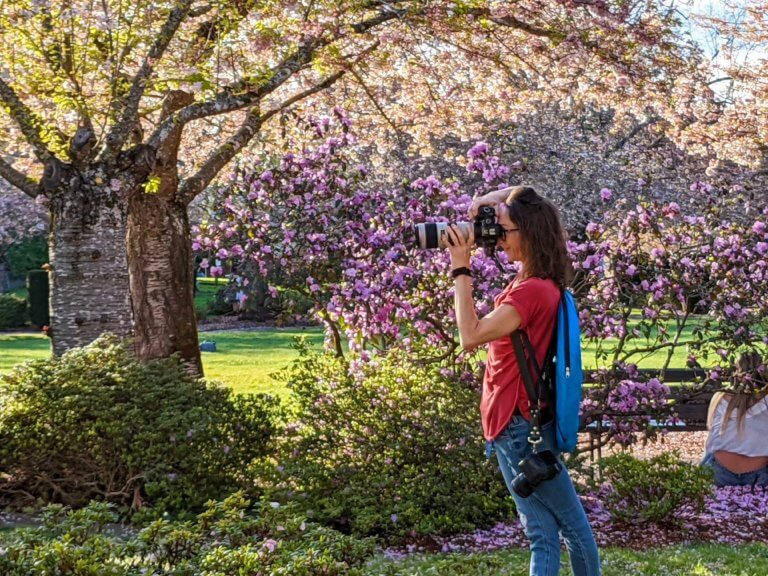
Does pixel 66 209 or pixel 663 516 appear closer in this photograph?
pixel 663 516

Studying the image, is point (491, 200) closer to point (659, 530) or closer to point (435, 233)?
point (435, 233)

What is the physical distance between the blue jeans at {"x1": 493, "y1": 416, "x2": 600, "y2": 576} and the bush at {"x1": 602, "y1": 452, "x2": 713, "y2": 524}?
11.0 ft

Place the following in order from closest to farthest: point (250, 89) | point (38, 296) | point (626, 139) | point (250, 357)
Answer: point (250, 89) → point (250, 357) → point (626, 139) → point (38, 296)

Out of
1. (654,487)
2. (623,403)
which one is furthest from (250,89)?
(654,487)

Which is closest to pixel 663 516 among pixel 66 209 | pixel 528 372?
pixel 528 372

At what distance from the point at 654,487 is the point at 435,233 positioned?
3.89 meters

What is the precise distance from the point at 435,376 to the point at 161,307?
266cm

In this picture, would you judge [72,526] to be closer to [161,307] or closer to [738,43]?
[161,307]

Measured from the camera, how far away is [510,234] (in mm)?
3904

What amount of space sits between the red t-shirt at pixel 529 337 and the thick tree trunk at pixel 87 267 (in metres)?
5.75

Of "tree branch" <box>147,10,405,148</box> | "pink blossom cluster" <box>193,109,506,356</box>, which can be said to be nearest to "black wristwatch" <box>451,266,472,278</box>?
"pink blossom cluster" <box>193,109,506,356</box>

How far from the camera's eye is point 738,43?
13.1m

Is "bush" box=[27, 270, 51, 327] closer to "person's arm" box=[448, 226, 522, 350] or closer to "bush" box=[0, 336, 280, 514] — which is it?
"bush" box=[0, 336, 280, 514]

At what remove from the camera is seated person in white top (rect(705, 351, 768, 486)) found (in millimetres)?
8219
